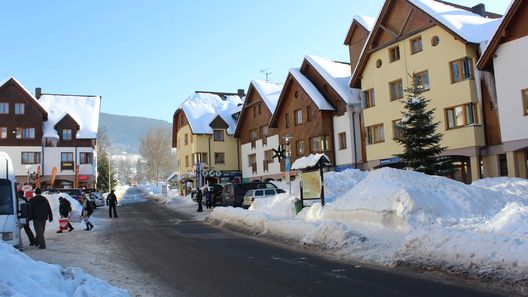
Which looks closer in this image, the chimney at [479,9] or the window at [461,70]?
the window at [461,70]

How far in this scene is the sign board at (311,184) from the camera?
20.2m

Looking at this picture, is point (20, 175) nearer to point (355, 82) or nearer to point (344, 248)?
point (355, 82)

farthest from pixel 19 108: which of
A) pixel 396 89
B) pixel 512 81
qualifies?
pixel 512 81

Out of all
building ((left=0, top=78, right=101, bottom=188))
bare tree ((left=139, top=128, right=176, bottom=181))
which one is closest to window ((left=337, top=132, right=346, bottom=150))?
building ((left=0, top=78, right=101, bottom=188))

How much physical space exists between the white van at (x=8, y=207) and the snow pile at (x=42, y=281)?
4.97 metres

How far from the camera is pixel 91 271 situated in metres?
11.1

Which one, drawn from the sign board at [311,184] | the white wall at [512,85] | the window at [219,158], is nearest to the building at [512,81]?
the white wall at [512,85]

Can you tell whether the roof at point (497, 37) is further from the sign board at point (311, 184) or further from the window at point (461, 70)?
the sign board at point (311, 184)

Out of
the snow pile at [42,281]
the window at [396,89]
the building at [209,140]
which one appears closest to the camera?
the snow pile at [42,281]

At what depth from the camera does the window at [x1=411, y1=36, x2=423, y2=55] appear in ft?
104

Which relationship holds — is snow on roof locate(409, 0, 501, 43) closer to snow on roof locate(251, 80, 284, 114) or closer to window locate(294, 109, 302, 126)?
window locate(294, 109, 302, 126)

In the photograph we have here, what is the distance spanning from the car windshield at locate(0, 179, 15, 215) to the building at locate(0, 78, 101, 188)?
47326 mm

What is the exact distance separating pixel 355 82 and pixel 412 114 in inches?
530

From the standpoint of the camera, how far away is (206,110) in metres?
63.5
